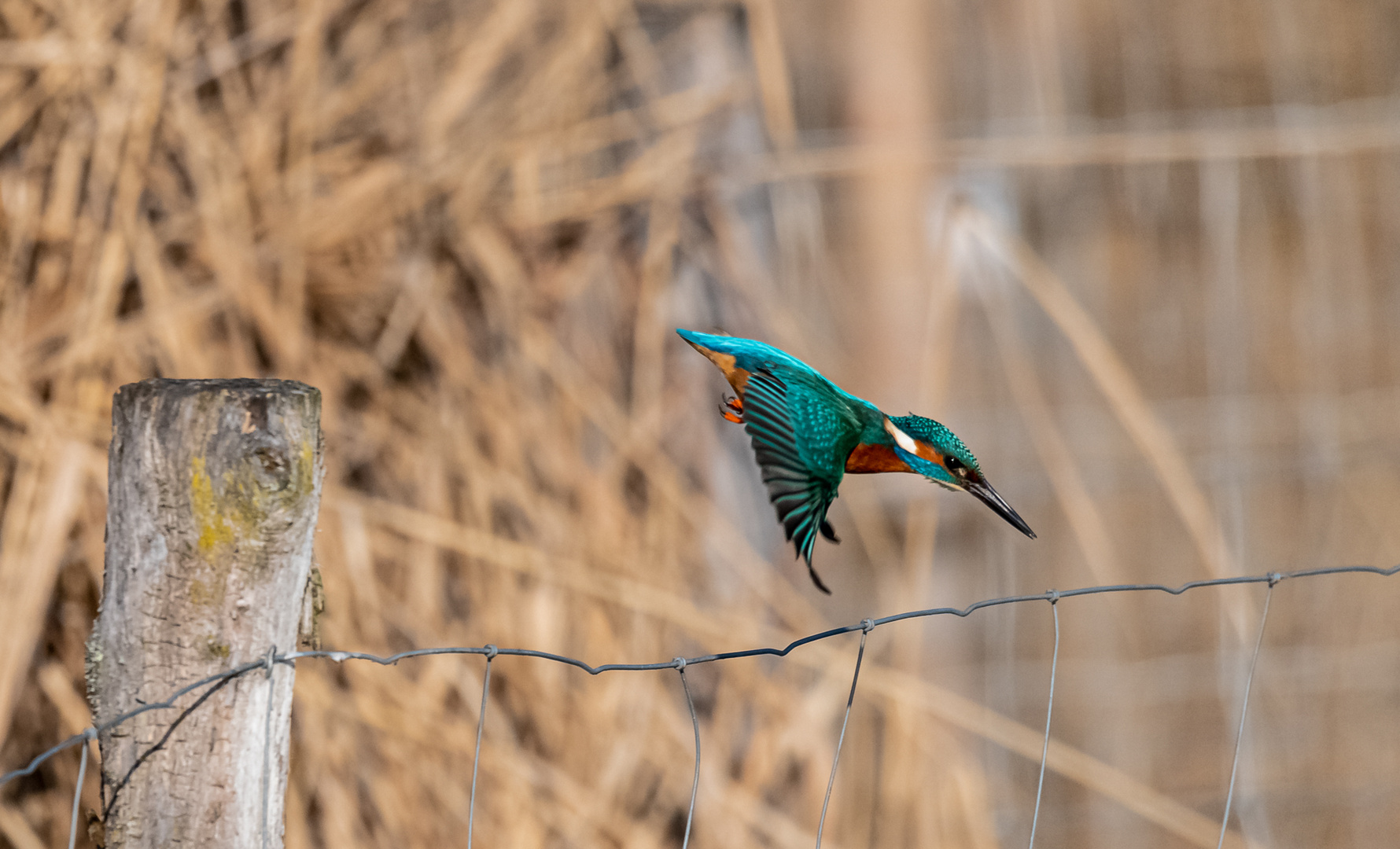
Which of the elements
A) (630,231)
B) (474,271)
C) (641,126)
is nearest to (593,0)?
(641,126)

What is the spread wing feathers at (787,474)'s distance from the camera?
0.71 metres

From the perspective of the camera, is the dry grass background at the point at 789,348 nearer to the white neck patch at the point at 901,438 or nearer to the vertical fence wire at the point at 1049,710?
the vertical fence wire at the point at 1049,710

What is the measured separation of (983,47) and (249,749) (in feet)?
6.03

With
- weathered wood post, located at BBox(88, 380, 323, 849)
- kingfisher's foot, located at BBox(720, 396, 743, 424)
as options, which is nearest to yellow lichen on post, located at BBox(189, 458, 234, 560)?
weathered wood post, located at BBox(88, 380, 323, 849)

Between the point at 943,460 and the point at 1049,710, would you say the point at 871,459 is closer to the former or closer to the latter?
the point at 943,460

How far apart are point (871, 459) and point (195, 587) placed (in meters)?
0.57

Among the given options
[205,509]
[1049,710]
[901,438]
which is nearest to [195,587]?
[205,509]

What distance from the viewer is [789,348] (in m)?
2.01

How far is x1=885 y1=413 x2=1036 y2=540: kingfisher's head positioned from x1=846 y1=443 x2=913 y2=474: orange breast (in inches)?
0.8

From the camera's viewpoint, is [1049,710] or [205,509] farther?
[1049,710]

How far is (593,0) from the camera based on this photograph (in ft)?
6.71

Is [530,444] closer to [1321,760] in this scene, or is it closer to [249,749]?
[249,749]

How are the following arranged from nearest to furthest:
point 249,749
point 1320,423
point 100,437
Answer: point 249,749 < point 100,437 < point 1320,423

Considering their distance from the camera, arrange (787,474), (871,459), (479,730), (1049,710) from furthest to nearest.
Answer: (1049,710) → (479,730) → (871,459) → (787,474)
